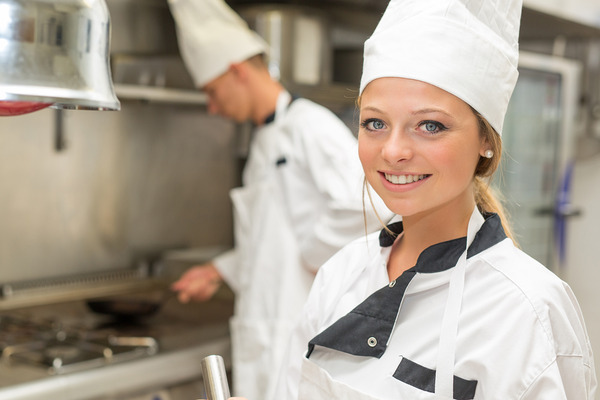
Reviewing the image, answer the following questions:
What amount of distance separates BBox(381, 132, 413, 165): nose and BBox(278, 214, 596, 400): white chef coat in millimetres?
146

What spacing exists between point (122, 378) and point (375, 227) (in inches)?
26.5

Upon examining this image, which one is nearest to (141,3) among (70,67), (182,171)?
(182,171)

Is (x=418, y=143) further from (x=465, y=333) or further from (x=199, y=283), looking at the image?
(x=199, y=283)

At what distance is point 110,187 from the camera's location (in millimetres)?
2369

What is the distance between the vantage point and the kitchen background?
6.84 ft

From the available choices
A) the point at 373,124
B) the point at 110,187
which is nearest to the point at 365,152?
the point at 373,124

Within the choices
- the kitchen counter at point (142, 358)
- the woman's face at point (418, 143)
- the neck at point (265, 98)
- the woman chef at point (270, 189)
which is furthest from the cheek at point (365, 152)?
the neck at point (265, 98)

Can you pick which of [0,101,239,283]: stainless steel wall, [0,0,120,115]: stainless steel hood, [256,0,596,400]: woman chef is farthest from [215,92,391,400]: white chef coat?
[0,0,120,115]: stainless steel hood

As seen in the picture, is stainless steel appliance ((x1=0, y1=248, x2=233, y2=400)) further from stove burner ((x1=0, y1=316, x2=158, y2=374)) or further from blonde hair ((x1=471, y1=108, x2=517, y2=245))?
blonde hair ((x1=471, y1=108, x2=517, y2=245))

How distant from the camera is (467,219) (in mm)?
A: 968

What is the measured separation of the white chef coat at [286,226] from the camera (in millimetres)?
1820

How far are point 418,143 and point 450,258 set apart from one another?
16 cm

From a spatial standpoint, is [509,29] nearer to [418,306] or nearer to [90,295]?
[418,306]

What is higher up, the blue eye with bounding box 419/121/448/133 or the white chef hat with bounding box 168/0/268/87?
the white chef hat with bounding box 168/0/268/87
